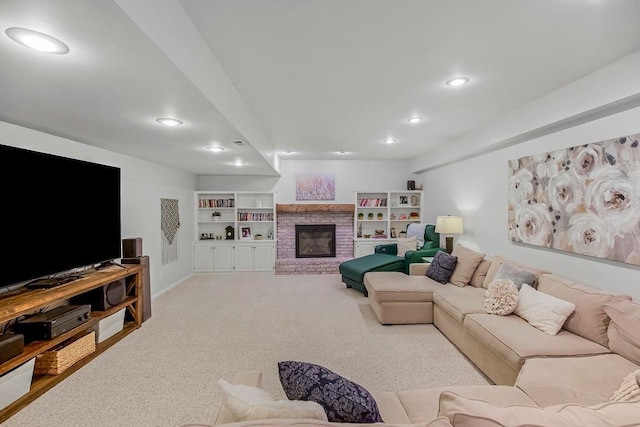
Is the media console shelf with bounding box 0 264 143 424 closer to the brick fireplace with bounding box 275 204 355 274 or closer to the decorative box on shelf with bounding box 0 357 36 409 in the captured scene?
the decorative box on shelf with bounding box 0 357 36 409

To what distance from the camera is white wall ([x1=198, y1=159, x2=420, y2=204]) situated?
260 inches

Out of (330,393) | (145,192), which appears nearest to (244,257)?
(145,192)

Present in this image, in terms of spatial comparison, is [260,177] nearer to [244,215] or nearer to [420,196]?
[244,215]

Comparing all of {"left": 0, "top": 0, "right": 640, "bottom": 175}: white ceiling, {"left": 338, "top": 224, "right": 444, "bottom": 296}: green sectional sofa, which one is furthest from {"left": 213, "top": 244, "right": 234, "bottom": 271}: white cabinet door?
{"left": 0, "top": 0, "right": 640, "bottom": 175}: white ceiling

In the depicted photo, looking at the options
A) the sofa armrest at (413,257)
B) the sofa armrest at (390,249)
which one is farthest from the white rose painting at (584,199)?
the sofa armrest at (390,249)

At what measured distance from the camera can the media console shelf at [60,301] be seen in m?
1.96

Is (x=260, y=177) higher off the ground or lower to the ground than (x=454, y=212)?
higher

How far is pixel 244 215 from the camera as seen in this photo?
21.4 feet

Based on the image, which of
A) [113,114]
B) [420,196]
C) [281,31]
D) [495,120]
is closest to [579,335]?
[495,120]

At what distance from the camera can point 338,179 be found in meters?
6.73

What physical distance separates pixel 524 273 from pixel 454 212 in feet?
8.05

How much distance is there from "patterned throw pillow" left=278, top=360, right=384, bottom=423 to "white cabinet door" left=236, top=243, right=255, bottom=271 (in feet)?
17.3

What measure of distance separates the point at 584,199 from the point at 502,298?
115cm

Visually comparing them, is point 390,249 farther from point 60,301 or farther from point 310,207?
point 60,301
